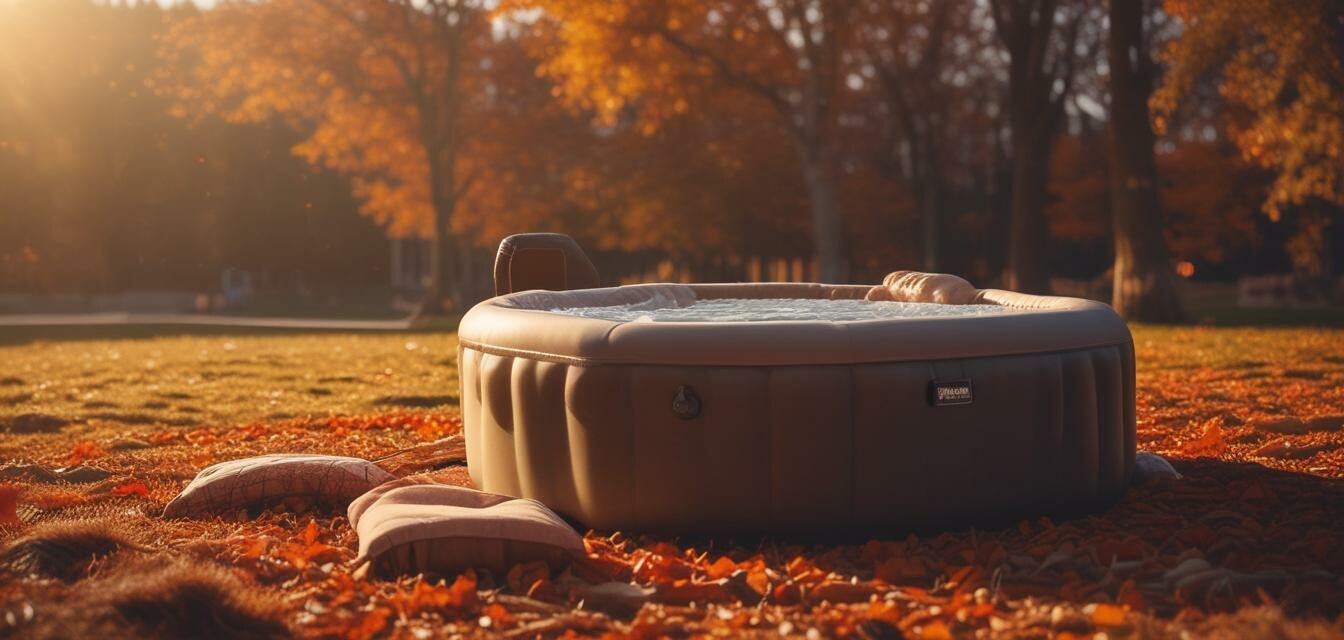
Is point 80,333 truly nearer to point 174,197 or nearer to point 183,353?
point 183,353

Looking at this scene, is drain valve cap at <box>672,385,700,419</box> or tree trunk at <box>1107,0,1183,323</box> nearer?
drain valve cap at <box>672,385,700,419</box>

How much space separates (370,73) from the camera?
2731cm

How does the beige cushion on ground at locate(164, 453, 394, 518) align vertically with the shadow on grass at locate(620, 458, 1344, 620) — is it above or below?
above

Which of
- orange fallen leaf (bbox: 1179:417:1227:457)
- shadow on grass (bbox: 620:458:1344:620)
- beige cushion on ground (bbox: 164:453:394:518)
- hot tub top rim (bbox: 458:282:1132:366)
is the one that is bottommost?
orange fallen leaf (bbox: 1179:417:1227:457)

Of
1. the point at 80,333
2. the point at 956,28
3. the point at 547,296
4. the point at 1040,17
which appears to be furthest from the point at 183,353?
the point at 956,28

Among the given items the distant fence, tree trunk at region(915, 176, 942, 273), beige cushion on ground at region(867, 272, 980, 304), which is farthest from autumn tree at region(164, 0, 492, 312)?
beige cushion on ground at region(867, 272, 980, 304)

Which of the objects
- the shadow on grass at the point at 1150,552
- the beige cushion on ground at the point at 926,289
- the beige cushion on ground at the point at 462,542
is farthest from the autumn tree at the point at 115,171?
the shadow on grass at the point at 1150,552

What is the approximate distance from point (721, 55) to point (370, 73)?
373 inches

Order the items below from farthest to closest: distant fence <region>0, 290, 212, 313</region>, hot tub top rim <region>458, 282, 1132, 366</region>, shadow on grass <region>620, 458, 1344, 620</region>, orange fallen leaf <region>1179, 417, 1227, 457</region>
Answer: distant fence <region>0, 290, 212, 313</region>, orange fallen leaf <region>1179, 417, 1227, 457</region>, hot tub top rim <region>458, 282, 1132, 366</region>, shadow on grass <region>620, 458, 1344, 620</region>

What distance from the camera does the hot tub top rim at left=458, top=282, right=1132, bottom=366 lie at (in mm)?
4363

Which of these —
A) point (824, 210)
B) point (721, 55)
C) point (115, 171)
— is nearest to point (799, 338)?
point (824, 210)

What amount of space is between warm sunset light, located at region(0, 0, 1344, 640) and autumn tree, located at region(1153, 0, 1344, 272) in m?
0.05

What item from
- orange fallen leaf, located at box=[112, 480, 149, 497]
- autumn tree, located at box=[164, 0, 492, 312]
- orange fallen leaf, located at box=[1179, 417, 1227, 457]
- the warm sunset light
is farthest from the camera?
autumn tree, located at box=[164, 0, 492, 312]

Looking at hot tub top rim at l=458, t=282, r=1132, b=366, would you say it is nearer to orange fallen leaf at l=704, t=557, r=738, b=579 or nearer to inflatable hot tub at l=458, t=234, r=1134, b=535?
inflatable hot tub at l=458, t=234, r=1134, b=535
